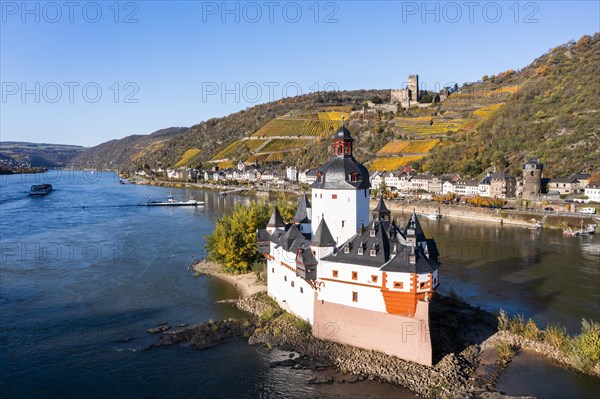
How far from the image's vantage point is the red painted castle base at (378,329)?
19578mm

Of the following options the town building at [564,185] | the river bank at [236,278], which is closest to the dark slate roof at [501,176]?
the town building at [564,185]

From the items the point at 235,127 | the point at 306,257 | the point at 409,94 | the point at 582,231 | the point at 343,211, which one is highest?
the point at 409,94

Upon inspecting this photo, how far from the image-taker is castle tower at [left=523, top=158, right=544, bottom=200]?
206 ft

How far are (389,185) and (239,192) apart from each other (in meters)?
36.4

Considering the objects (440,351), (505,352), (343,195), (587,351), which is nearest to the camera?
(587,351)

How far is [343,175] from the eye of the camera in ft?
77.3

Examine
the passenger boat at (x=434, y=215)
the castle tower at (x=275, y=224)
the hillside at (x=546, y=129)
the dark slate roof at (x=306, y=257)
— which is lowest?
the passenger boat at (x=434, y=215)

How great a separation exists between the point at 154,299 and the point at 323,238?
14.1m

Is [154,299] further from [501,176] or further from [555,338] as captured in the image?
[501,176]

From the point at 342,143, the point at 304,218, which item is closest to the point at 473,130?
the point at 304,218

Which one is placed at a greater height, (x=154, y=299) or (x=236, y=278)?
(x=236, y=278)

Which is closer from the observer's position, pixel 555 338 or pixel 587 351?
pixel 587 351

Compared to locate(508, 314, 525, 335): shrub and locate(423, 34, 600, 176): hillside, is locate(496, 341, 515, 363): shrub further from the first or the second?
locate(423, 34, 600, 176): hillside

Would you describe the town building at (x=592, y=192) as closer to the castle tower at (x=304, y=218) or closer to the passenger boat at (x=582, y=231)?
the passenger boat at (x=582, y=231)
